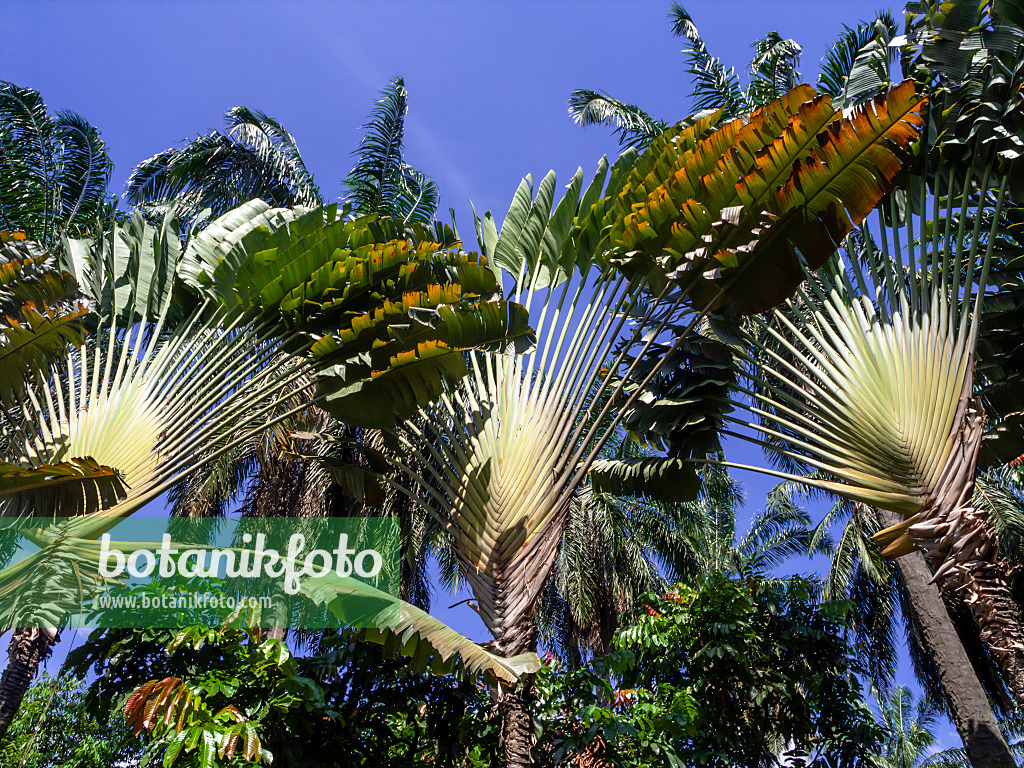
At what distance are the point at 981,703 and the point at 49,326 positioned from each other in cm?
1077

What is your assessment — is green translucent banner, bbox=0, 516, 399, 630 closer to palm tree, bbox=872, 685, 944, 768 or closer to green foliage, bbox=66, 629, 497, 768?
green foliage, bbox=66, 629, 497, 768

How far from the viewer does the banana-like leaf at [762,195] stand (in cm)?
543

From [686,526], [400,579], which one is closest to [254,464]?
[400,579]

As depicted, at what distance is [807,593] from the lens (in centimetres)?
772

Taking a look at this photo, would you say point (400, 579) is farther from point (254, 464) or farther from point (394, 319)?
point (394, 319)

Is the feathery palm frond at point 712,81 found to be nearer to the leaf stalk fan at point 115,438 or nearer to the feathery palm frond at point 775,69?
the feathery palm frond at point 775,69

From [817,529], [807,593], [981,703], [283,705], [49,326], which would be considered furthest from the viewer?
[817,529]

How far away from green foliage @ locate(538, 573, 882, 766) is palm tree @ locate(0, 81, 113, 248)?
8.52m

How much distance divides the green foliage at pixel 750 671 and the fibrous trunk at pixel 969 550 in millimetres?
2615

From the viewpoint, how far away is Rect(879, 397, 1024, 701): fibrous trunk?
15.0ft

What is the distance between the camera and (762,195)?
18.5ft

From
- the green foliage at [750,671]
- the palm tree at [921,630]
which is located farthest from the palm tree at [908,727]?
the green foliage at [750,671]

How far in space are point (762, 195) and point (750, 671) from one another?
15.3 feet

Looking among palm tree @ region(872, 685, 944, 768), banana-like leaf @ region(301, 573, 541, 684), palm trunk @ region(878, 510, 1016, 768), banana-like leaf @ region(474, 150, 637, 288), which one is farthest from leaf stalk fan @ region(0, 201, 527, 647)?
palm tree @ region(872, 685, 944, 768)
